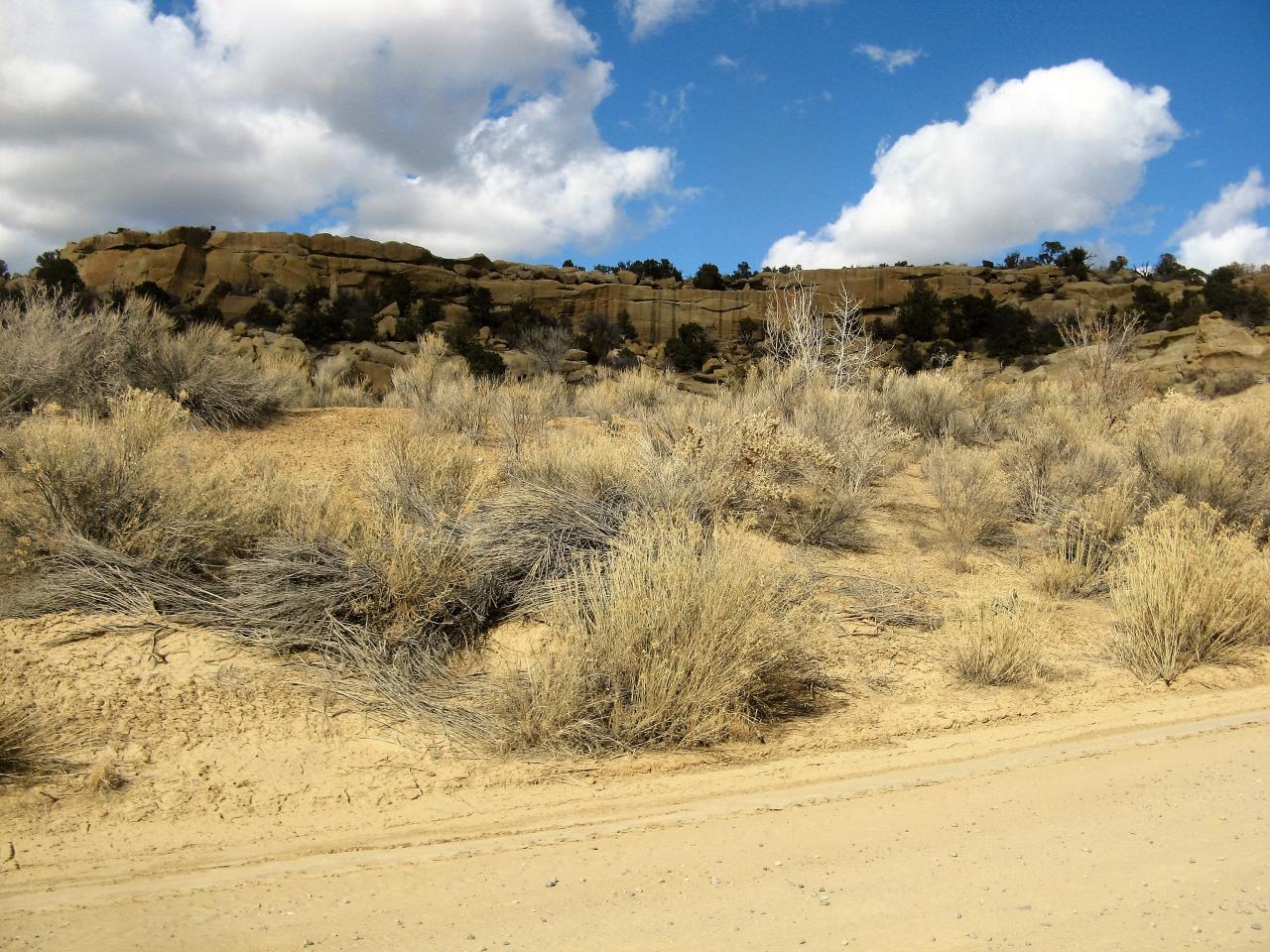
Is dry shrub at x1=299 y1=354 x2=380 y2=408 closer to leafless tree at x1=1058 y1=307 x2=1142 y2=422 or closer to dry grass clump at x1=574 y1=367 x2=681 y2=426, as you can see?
dry grass clump at x1=574 y1=367 x2=681 y2=426

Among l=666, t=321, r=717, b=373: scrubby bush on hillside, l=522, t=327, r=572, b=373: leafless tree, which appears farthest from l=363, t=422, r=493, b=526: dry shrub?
l=666, t=321, r=717, b=373: scrubby bush on hillside

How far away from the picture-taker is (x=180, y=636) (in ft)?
19.5

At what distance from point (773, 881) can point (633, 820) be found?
0.90 m

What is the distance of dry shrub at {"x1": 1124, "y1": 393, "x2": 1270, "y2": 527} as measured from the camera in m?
10.3

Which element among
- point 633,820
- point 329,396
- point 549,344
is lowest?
point 633,820

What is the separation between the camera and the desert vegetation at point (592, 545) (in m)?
5.57

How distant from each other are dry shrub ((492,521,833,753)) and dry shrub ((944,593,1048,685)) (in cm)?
109

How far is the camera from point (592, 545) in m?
7.54

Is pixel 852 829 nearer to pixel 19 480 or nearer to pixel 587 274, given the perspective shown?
pixel 19 480

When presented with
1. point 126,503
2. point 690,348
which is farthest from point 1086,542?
point 690,348

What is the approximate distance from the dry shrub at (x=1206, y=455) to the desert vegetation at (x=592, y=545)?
0.15 ft

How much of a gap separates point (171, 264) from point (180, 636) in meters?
46.5

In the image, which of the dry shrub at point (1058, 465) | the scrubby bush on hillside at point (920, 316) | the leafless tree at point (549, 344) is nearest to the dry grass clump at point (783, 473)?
the dry shrub at point (1058, 465)

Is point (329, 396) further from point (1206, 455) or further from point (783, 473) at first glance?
point (1206, 455)
